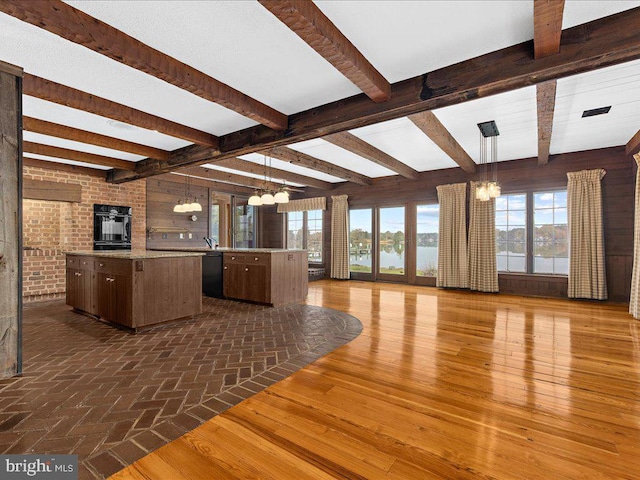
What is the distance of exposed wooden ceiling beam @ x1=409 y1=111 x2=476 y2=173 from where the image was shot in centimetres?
363

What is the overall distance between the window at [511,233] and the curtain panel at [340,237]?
11.6ft

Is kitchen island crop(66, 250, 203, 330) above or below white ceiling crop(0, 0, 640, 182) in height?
below

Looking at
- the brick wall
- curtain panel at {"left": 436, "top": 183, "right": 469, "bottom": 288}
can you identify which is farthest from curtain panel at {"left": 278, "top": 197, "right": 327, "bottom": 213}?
the brick wall

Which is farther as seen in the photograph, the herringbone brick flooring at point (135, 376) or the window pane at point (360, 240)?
the window pane at point (360, 240)

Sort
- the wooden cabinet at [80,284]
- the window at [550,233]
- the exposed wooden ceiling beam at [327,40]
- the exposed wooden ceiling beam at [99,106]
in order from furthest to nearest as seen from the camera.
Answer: the window at [550,233] < the wooden cabinet at [80,284] < the exposed wooden ceiling beam at [99,106] < the exposed wooden ceiling beam at [327,40]

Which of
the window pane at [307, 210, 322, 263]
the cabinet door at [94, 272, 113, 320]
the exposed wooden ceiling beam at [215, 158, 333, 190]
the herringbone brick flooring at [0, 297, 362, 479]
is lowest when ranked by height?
the herringbone brick flooring at [0, 297, 362, 479]

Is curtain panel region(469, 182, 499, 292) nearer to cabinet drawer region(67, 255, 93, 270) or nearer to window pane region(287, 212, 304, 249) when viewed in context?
window pane region(287, 212, 304, 249)

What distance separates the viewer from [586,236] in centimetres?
548

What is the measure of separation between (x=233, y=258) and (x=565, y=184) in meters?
6.26

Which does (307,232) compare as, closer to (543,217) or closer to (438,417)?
(543,217)

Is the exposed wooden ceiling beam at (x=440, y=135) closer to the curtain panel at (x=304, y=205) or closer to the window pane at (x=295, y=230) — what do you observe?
the curtain panel at (x=304, y=205)

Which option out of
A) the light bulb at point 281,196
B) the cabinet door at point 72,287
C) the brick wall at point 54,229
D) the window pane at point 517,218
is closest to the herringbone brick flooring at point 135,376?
the cabinet door at point 72,287

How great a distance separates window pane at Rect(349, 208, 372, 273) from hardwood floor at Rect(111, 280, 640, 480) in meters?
4.82

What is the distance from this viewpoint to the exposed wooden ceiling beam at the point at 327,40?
1843mm
